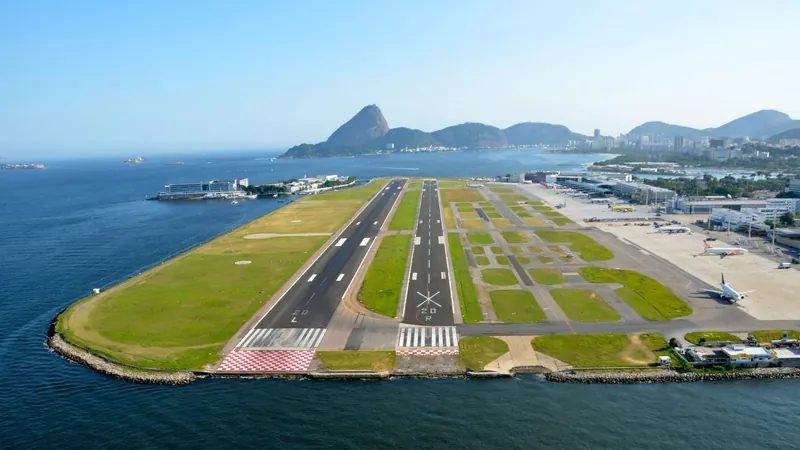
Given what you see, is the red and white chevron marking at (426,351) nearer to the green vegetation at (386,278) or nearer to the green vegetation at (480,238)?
the green vegetation at (386,278)

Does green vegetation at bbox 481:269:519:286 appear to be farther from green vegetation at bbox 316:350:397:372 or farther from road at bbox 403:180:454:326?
green vegetation at bbox 316:350:397:372

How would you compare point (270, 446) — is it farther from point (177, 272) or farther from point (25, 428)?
point (177, 272)

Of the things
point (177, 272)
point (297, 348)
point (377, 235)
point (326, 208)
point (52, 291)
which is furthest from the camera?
point (326, 208)

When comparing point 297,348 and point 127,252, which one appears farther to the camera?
point 127,252

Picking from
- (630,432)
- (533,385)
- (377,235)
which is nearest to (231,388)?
(533,385)

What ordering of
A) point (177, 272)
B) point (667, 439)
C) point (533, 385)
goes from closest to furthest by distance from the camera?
point (667, 439), point (533, 385), point (177, 272)

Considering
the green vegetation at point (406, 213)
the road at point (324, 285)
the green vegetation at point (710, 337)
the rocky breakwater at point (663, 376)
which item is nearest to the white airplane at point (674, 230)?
the green vegetation at point (406, 213)
